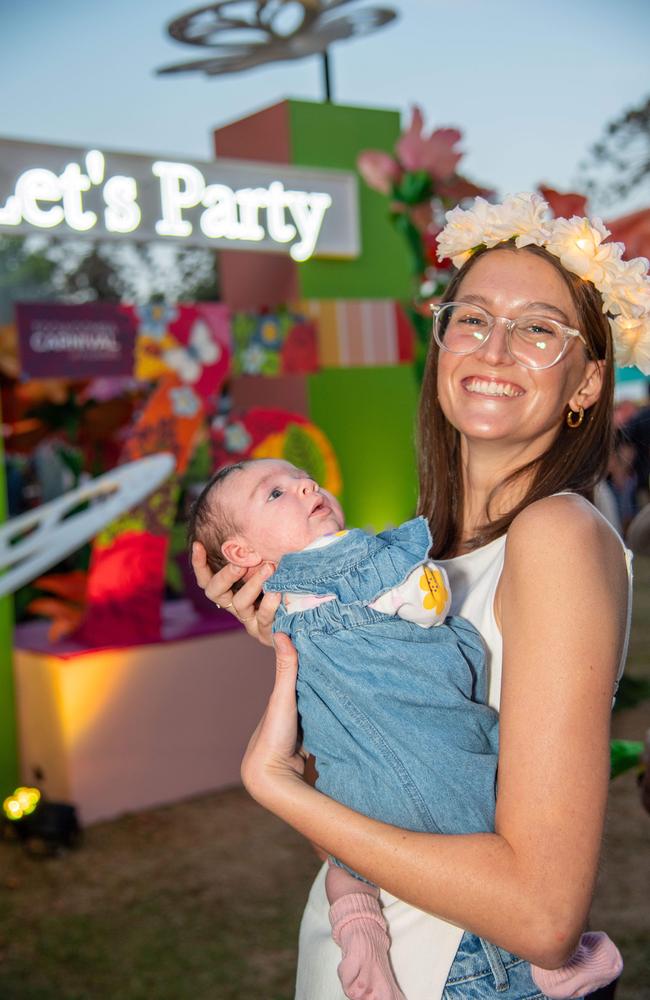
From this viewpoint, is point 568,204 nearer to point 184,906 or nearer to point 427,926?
point 427,926

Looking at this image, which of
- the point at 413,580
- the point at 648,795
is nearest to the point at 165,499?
the point at 648,795

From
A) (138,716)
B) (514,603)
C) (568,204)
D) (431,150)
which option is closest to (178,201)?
(431,150)

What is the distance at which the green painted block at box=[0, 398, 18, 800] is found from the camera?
15.9 feet

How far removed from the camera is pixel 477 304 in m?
1.52

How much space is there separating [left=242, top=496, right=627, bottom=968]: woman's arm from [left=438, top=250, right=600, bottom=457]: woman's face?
26cm

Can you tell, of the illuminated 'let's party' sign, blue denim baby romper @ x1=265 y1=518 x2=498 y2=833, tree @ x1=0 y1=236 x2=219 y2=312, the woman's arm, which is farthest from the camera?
tree @ x1=0 y1=236 x2=219 y2=312

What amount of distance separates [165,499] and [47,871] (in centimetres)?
169

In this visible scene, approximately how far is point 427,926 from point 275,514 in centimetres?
61

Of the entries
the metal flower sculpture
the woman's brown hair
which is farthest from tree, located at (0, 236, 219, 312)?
the woman's brown hair

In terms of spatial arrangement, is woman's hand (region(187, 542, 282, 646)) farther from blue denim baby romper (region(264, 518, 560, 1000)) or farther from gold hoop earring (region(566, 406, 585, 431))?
gold hoop earring (region(566, 406, 585, 431))

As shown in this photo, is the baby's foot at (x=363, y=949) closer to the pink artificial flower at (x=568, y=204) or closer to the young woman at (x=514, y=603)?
the young woman at (x=514, y=603)

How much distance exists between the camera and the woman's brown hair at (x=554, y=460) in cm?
149

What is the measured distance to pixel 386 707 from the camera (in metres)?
1.31

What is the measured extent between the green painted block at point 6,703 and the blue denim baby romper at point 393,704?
3704 millimetres
